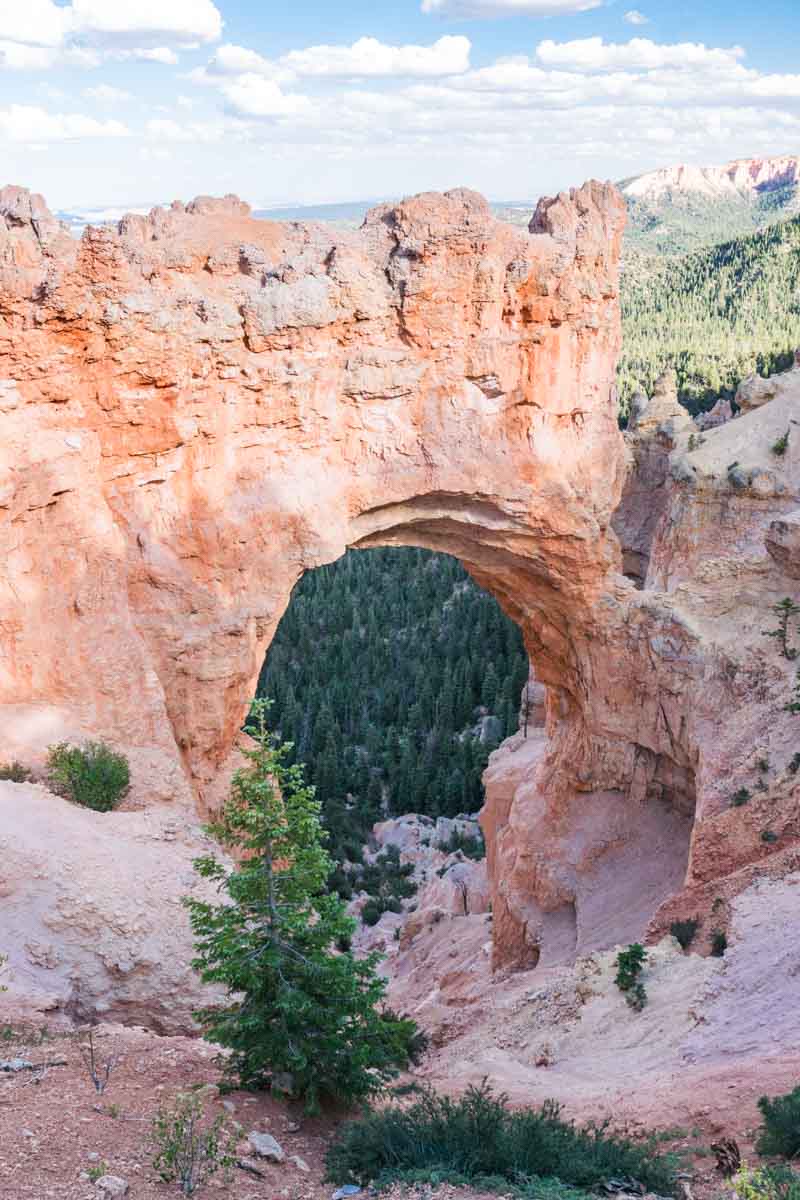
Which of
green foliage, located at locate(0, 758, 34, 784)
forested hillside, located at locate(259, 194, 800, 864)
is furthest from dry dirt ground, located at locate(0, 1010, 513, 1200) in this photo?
forested hillside, located at locate(259, 194, 800, 864)

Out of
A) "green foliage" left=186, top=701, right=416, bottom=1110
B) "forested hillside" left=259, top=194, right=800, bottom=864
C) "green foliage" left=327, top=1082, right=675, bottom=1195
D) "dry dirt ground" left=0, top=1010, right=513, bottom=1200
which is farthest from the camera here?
"forested hillside" left=259, top=194, right=800, bottom=864

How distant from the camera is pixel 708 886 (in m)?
17.1

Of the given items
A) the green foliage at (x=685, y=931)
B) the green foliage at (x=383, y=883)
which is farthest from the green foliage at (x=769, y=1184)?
the green foliage at (x=383, y=883)

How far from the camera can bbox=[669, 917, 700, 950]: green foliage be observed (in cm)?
1602

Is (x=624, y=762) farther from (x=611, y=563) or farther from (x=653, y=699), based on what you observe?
(x=611, y=563)

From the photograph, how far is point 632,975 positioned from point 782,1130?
6592 millimetres

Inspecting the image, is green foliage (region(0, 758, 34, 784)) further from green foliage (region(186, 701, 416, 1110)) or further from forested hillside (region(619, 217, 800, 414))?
forested hillside (region(619, 217, 800, 414))

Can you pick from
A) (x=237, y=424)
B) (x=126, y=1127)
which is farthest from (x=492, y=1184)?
(x=237, y=424)

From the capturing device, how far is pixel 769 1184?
673 centimetres

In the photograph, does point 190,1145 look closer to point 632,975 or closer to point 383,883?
point 632,975

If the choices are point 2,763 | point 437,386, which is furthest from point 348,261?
point 2,763

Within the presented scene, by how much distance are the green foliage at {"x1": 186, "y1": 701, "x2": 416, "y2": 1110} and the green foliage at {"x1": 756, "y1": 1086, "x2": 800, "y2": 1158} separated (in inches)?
136

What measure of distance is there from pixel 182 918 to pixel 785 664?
13.4 m

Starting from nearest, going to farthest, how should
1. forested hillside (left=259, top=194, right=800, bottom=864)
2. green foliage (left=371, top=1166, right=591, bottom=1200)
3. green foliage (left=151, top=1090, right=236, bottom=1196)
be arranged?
1. green foliage (left=151, top=1090, right=236, bottom=1196)
2. green foliage (left=371, top=1166, right=591, bottom=1200)
3. forested hillside (left=259, top=194, right=800, bottom=864)
